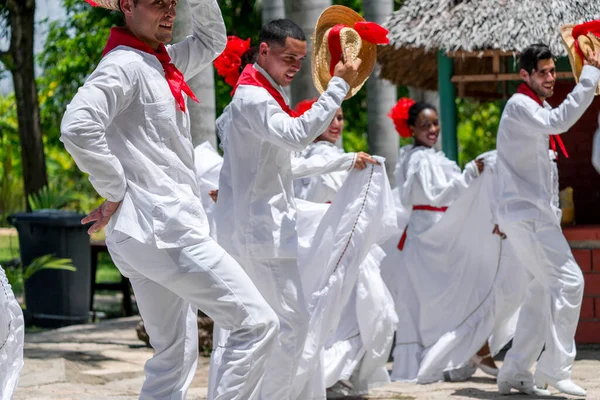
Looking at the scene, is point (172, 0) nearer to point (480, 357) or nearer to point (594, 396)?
point (594, 396)

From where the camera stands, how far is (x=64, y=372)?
820 cm

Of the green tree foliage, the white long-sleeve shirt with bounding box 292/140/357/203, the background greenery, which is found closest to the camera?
the white long-sleeve shirt with bounding box 292/140/357/203

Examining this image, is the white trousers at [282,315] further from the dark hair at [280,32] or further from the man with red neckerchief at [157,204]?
the dark hair at [280,32]

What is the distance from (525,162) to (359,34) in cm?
174

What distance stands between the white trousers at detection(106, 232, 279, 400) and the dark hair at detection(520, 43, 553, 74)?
288 centimetres

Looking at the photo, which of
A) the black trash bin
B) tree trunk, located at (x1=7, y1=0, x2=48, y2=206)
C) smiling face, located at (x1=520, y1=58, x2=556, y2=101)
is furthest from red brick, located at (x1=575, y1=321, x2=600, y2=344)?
tree trunk, located at (x1=7, y1=0, x2=48, y2=206)

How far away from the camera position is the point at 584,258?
9.44 metres

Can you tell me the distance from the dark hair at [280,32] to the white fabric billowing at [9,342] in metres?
1.77

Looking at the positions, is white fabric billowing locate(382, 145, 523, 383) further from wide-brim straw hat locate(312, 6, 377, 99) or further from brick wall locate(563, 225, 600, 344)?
wide-brim straw hat locate(312, 6, 377, 99)

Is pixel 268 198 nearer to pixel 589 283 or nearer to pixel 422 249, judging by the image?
pixel 422 249

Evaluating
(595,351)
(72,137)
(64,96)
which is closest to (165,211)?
(72,137)

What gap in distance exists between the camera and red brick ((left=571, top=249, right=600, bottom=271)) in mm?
9414

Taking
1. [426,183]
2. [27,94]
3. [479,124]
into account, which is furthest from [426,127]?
[479,124]

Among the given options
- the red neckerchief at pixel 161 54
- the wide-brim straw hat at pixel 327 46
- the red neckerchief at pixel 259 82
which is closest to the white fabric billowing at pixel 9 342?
the red neckerchief at pixel 161 54
